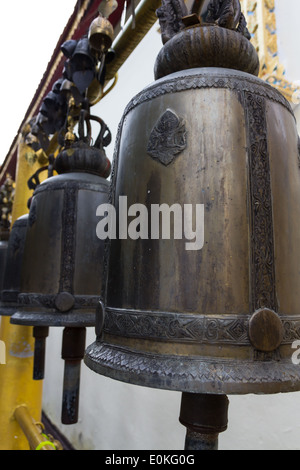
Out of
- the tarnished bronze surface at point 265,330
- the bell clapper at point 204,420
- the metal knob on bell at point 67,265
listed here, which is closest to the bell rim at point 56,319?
the metal knob on bell at point 67,265

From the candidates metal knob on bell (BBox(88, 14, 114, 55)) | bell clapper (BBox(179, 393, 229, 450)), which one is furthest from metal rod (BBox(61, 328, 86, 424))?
metal knob on bell (BBox(88, 14, 114, 55))

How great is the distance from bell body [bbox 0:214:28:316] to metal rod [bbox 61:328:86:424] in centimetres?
56

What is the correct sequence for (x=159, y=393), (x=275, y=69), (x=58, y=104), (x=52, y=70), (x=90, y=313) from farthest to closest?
(x=52, y=70) → (x=159, y=393) → (x=58, y=104) → (x=275, y=69) → (x=90, y=313)

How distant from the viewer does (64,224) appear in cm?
104

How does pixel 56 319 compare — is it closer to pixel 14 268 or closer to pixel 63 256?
pixel 63 256

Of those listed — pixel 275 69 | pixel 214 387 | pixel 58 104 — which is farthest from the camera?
pixel 58 104

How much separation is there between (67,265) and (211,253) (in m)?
0.57

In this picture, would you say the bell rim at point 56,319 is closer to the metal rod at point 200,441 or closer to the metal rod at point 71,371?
the metal rod at point 71,371

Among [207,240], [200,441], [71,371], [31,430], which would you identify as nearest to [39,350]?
[71,371]

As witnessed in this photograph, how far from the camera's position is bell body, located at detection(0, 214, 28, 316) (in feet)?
5.07

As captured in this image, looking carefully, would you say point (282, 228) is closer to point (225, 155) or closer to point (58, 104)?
point (225, 155)

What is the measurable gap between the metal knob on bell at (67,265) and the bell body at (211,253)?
0.35 metres

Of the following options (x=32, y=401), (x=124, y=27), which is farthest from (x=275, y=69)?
(x=32, y=401)
